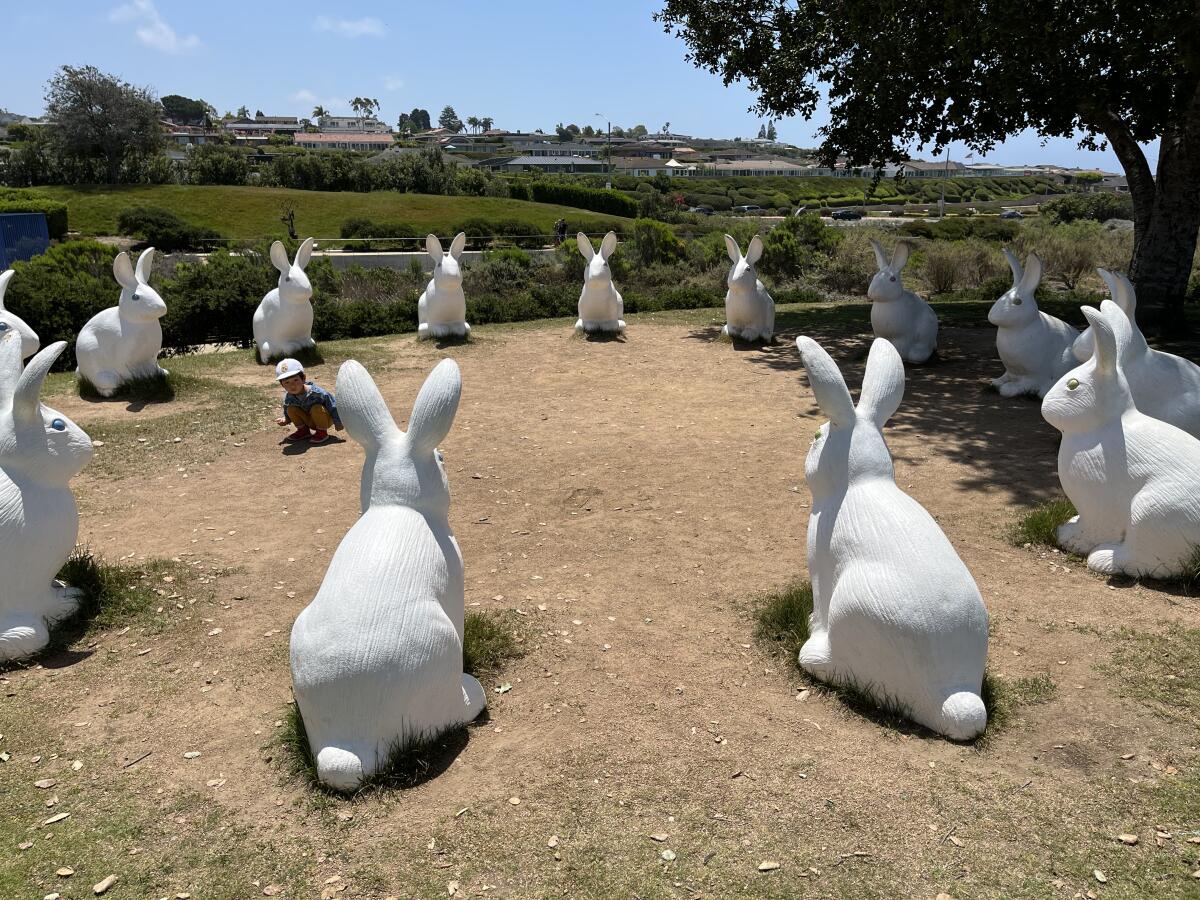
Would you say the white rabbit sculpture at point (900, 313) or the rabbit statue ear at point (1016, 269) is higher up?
the rabbit statue ear at point (1016, 269)

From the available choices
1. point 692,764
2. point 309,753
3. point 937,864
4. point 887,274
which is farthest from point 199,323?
point 937,864

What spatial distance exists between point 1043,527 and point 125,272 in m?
9.63

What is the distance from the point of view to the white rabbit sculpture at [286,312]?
1116 cm

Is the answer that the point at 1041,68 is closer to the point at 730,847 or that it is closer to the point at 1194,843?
the point at 1194,843

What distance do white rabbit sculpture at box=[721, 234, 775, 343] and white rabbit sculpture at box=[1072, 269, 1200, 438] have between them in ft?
20.2

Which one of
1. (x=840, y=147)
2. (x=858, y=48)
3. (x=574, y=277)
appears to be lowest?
(x=574, y=277)

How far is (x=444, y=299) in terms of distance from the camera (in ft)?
41.7

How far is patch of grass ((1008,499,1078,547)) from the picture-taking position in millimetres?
6023

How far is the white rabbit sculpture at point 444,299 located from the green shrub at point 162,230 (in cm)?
2588

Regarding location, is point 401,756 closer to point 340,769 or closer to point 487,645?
point 340,769

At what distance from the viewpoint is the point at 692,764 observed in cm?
372

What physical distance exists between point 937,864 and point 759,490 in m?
4.34

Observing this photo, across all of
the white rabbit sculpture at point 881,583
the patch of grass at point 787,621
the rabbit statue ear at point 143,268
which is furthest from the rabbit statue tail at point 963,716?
the rabbit statue ear at point 143,268

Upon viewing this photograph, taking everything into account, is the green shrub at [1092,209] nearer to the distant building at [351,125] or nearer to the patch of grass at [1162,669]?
the patch of grass at [1162,669]
